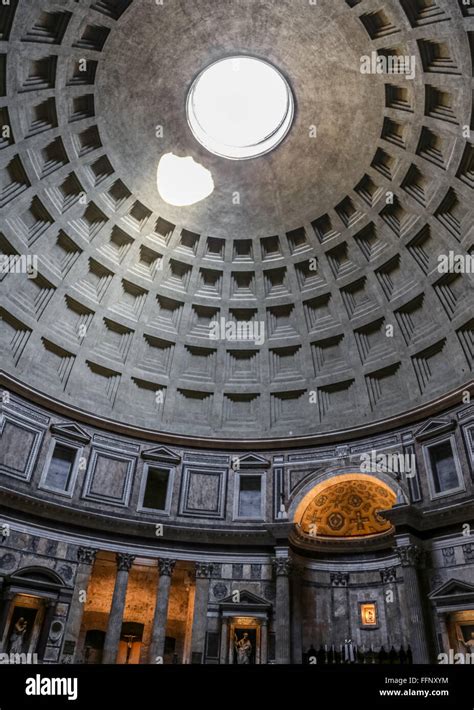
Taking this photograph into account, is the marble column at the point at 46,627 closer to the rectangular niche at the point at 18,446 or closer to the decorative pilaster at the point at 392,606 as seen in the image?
the rectangular niche at the point at 18,446

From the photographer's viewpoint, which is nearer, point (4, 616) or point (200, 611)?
point (4, 616)

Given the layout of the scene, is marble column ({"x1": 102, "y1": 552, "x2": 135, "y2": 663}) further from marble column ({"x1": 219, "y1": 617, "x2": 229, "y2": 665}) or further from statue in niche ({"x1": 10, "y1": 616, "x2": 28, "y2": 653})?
marble column ({"x1": 219, "y1": 617, "x2": 229, "y2": 665})

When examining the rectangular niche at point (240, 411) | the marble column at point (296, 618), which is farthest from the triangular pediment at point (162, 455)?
the marble column at point (296, 618)

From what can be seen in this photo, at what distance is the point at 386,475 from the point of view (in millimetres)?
23312

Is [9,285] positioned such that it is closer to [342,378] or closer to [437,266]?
[342,378]

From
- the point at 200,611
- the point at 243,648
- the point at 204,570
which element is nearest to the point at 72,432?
the point at 204,570

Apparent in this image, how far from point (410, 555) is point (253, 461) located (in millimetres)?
8734

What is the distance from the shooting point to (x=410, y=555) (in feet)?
66.6

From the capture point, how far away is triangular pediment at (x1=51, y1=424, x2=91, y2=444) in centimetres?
2411

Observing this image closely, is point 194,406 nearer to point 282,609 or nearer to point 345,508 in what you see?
point 345,508

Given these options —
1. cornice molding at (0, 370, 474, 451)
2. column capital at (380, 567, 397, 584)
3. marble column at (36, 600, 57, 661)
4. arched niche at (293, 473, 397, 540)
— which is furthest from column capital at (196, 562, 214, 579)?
column capital at (380, 567, 397, 584)

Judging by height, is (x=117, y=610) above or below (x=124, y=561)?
below

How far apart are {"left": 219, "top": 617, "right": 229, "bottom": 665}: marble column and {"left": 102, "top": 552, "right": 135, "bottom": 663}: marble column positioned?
4.21m
